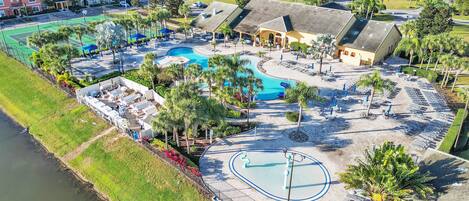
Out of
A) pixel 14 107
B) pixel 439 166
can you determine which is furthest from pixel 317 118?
pixel 14 107

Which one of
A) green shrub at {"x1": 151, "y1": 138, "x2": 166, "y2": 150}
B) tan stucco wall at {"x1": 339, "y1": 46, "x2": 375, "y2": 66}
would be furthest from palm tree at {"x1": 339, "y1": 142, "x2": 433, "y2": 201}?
tan stucco wall at {"x1": 339, "y1": 46, "x2": 375, "y2": 66}

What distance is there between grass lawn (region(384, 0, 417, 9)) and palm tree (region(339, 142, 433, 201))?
271 ft

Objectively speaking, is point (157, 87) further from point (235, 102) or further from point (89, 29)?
point (89, 29)

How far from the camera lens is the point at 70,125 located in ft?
146

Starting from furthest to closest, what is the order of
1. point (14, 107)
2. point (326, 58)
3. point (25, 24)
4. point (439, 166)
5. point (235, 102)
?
point (25, 24) → point (326, 58) → point (14, 107) → point (235, 102) → point (439, 166)

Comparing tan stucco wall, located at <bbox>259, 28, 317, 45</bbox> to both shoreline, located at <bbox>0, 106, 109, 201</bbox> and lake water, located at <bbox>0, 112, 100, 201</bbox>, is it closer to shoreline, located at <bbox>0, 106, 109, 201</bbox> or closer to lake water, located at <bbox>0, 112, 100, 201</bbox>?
shoreline, located at <bbox>0, 106, 109, 201</bbox>

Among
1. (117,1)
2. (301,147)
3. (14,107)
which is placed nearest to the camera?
(301,147)

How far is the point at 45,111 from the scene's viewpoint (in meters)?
48.2

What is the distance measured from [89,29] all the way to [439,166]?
5635 cm

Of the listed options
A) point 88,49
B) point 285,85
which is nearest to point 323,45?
point 285,85

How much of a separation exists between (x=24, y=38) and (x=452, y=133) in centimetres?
7395

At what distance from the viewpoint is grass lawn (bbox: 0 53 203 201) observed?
34625mm

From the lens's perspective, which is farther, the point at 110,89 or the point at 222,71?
the point at 110,89

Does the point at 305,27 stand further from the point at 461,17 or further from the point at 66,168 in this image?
the point at 461,17
